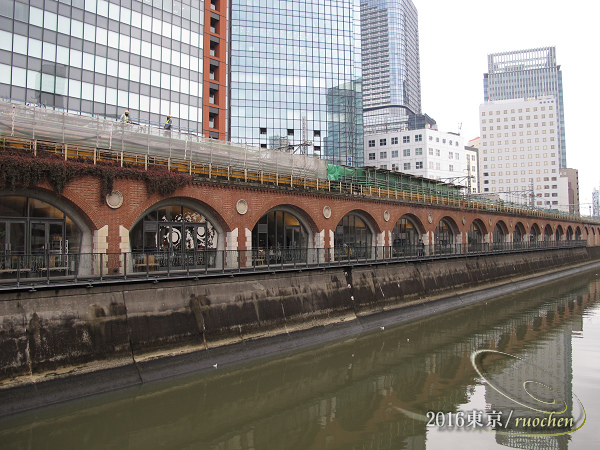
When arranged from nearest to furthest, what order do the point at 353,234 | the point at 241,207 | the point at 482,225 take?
the point at 241,207, the point at 353,234, the point at 482,225

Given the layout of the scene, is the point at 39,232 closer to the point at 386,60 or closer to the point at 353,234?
the point at 353,234

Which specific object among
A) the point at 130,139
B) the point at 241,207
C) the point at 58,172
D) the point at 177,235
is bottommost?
the point at 177,235

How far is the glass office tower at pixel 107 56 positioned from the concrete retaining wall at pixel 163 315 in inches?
1179

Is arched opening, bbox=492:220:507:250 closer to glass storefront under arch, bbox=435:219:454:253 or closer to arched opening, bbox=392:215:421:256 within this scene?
glass storefront under arch, bbox=435:219:454:253

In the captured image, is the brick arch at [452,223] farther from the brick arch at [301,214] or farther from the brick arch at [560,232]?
the brick arch at [560,232]

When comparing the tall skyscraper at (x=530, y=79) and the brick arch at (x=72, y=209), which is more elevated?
the tall skyscraper at (x=530, y=79)

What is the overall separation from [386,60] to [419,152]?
83.0 metres

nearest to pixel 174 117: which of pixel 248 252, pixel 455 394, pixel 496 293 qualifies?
pixel 248 252

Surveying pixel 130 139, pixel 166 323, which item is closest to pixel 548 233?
pixel 130 139

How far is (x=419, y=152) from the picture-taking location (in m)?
92.2

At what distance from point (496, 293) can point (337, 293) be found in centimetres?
2156

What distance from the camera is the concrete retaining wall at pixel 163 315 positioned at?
12961mm

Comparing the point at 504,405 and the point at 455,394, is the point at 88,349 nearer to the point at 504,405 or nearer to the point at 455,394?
the point at 455,394

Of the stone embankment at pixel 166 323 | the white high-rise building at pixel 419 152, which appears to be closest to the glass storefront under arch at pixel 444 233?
the stone embankment at pixel 166 323
